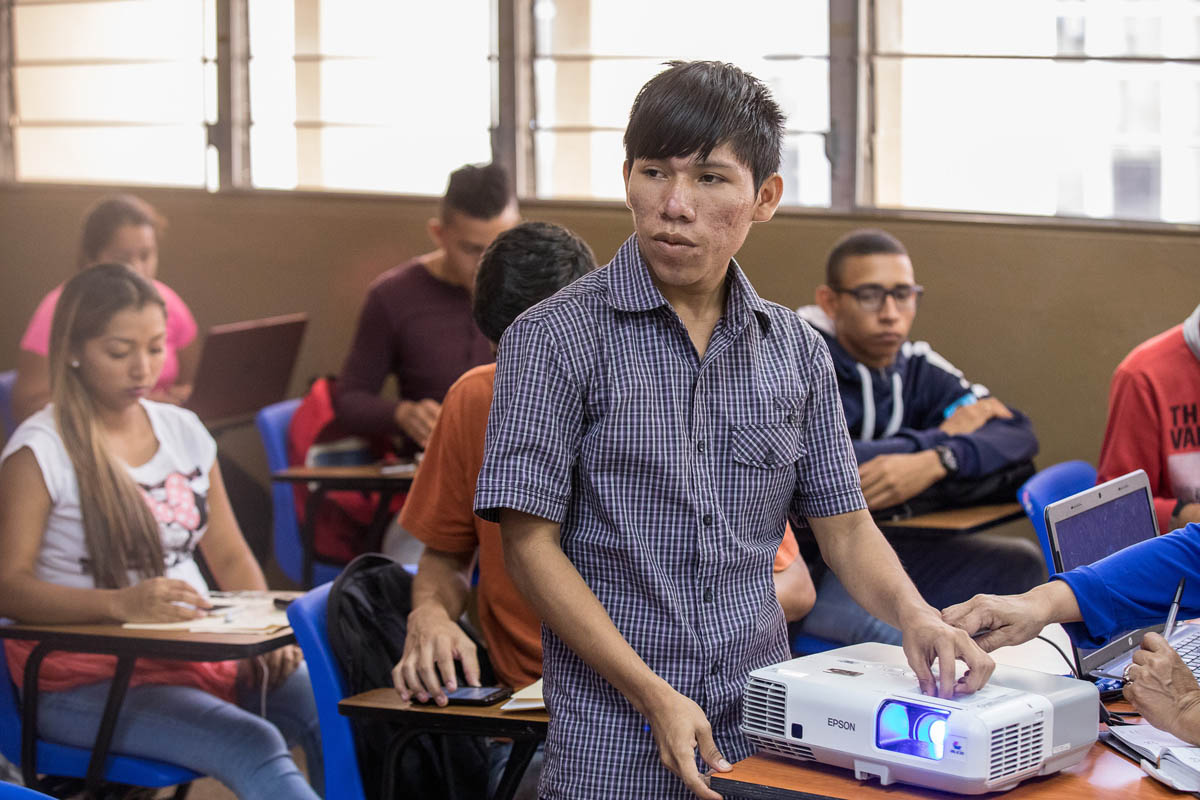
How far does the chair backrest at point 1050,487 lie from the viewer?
2852 mm

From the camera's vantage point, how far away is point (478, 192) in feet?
13.1

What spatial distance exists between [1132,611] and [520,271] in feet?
3.45

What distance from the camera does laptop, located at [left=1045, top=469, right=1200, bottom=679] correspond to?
2.00 meters

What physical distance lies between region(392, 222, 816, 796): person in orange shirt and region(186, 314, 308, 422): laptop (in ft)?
7.99

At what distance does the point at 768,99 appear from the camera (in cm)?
162

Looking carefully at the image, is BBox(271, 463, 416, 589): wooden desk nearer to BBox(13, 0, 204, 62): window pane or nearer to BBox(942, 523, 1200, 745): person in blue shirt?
BBox(942, 523, 1200, 745): person in blue shirt

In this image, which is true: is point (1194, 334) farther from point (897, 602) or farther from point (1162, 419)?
point (897, 602)

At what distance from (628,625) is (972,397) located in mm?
2431

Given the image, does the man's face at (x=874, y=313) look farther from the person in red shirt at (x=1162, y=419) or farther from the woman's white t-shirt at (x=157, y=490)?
the woman's white t-shirt at (x=157, y=490)

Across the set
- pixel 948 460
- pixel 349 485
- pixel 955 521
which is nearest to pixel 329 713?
pixel 349 485

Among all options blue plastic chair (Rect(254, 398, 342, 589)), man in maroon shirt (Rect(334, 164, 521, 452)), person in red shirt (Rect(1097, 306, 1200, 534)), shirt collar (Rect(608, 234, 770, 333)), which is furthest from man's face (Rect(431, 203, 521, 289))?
shirt collar (Rect(608, 234, 770, 333))

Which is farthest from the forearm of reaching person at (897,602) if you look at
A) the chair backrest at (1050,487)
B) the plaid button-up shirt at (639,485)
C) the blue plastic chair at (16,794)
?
the chair backrest at (1050,487)

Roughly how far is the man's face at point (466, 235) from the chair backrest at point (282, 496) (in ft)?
A: 2.39

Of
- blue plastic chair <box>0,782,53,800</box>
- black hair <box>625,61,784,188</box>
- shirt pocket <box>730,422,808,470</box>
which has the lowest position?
blue plastic chair <box>0,782,53,800</box>
